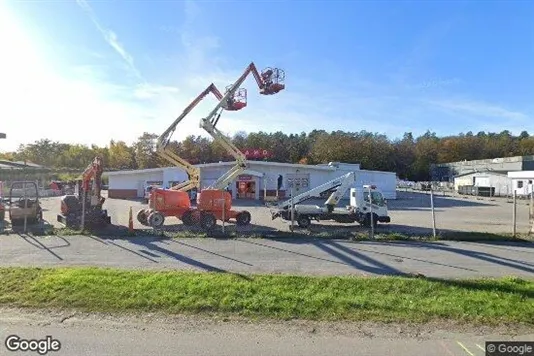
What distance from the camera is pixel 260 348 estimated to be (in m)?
5.29

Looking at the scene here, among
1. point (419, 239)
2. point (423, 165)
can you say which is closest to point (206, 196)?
point (419, 239)

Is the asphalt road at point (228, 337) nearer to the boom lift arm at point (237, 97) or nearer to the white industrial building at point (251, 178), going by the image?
the boom lift arm at point (237, 97)

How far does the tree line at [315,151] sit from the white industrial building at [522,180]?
3075 cm

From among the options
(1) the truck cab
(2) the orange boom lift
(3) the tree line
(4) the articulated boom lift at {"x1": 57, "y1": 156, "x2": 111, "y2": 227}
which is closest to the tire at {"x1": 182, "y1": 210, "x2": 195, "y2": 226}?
(2) the orange boom lift

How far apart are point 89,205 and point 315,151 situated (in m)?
70.8

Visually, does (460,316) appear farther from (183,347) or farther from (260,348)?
(183,347)

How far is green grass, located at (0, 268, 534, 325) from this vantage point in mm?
6711

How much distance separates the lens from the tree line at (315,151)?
8281 cm

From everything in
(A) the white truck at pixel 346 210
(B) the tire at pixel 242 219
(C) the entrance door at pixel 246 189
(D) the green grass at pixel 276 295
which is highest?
(C) the entrance door at pixel 246 189

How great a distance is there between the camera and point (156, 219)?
730 inches

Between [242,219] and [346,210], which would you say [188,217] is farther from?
[346,210]

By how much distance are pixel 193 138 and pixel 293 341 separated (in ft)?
291

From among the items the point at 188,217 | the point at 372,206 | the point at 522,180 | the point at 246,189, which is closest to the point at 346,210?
the point at 372,206

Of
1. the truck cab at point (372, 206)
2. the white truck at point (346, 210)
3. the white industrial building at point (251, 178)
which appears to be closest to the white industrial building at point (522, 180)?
the white industrial building at point (251, 178)
